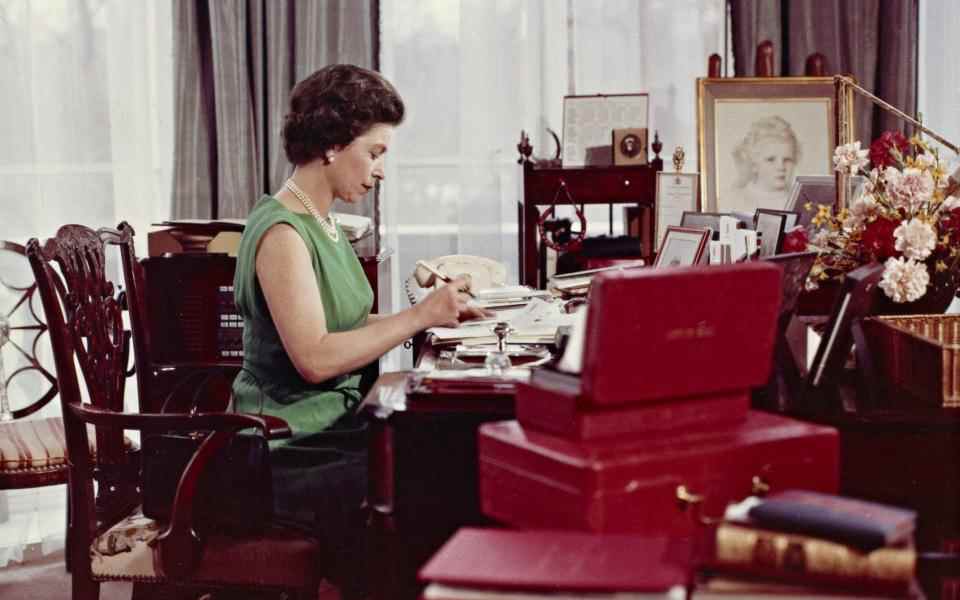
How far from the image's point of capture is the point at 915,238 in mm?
1874

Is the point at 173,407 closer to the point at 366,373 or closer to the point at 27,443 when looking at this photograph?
the point at 27,443

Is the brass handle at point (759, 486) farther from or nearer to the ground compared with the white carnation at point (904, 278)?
nearer to the ground

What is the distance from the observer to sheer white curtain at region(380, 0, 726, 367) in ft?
13.1

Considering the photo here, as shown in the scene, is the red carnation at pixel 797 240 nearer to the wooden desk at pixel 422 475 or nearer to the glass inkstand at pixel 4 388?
the wooden desk at pixel 422 475

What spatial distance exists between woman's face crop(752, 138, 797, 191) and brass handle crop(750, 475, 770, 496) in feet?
7.96

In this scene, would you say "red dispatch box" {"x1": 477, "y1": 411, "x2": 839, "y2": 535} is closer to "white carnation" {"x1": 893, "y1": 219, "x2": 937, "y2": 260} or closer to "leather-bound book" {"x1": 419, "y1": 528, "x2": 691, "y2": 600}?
"leather-bound book" {"x1": 419, "y1": 528, "x2": 691, "y2": 600}

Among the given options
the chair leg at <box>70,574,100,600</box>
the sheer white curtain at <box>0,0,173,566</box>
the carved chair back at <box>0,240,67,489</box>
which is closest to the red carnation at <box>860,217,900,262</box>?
the chair leg at <box>70,574,100,600</box>

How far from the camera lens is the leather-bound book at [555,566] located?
107cm

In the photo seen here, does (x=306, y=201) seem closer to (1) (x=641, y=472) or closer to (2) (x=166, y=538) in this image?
(2) (x=166, y=538)

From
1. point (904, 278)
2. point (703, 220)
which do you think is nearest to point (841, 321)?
point (904, 278)

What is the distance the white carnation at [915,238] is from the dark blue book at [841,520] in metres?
0.82

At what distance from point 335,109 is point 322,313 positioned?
0.41 m

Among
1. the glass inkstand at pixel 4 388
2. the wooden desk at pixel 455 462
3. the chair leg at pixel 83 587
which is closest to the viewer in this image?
the wooden desk at pixel 455 462

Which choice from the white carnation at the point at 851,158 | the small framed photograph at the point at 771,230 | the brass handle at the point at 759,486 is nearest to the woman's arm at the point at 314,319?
the small framed photograph at the point at 771,230
